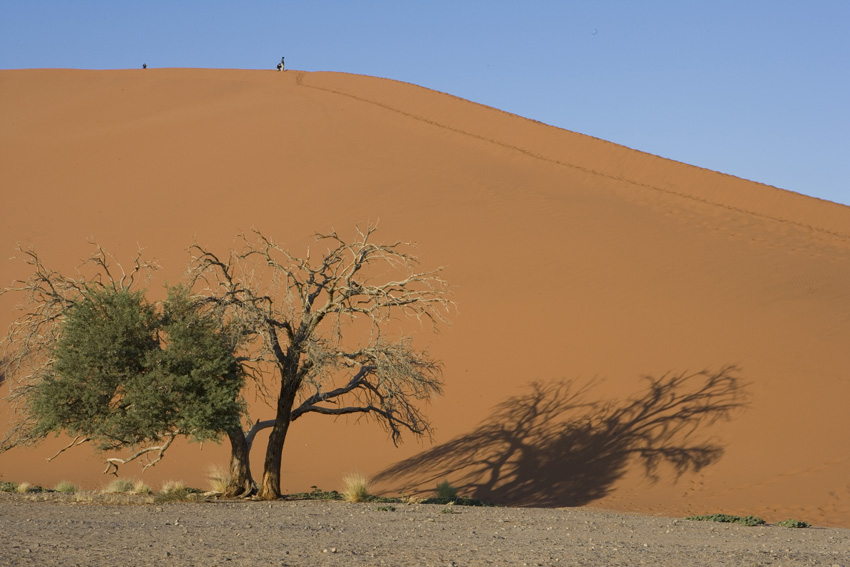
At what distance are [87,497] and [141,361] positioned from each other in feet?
7.02

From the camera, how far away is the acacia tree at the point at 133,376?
519 inches

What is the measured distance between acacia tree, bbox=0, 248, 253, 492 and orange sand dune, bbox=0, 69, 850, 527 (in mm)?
4828

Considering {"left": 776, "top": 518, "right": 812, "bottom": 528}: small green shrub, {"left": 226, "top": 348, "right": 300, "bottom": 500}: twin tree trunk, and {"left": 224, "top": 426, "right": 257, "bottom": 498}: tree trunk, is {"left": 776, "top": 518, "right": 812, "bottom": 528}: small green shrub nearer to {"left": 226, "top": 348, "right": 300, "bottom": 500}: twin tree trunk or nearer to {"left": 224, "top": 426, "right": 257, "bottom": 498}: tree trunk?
{"left": 226, "top": 348, "right": 300, "bottom": 500}: twin tree trunk

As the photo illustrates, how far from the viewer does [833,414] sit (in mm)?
18031

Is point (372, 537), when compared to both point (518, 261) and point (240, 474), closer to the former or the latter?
point (240, 474)

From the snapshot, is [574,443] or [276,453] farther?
[574,443]

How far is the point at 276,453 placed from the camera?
14.1m

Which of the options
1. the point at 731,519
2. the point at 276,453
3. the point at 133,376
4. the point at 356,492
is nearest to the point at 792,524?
the point at 731,519

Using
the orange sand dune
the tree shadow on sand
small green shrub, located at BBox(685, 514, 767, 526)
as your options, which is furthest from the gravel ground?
the orange sand dune

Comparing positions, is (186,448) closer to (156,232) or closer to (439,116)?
(156,232)

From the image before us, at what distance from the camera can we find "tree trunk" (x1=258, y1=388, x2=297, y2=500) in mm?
14125

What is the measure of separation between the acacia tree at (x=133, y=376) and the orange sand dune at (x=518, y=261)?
4.83 m

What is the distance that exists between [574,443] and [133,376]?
8.77 metres

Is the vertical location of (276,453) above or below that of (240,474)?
above
